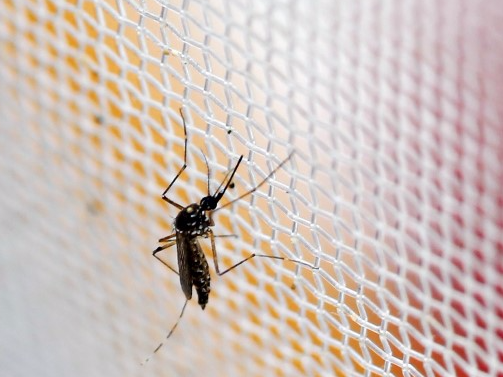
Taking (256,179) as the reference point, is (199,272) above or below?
below

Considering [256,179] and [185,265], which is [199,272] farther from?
[256,179]

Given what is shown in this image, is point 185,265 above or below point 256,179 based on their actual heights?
below

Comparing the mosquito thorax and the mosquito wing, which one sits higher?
the mosquito thorax

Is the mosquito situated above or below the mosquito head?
below

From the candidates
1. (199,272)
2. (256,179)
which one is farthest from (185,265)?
(256,179)

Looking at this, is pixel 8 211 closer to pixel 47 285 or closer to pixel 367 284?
pixel 47 285

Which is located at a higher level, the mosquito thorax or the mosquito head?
the mosquito head

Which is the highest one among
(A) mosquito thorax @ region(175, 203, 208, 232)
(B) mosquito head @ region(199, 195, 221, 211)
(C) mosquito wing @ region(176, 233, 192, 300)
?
(B) mosquito head @ region(199, 195, 221, 211)

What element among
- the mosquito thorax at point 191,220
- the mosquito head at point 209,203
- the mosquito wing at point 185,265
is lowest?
the mosquito wing at point 185,265
